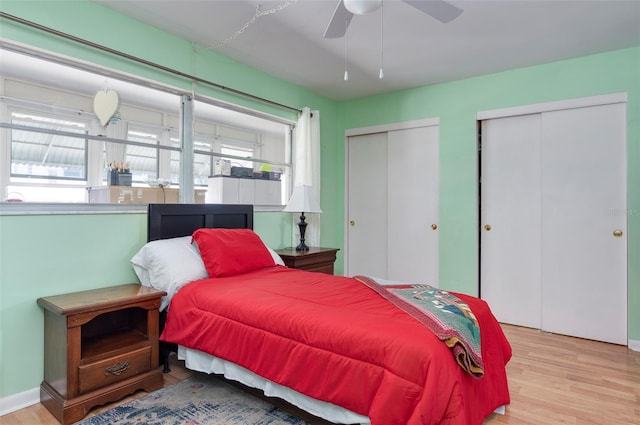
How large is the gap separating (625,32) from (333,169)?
10.0ft

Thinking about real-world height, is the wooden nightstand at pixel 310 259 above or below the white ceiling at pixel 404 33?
below

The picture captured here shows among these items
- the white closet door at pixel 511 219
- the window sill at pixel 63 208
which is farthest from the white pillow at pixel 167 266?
the white closet door at pixel 511 219

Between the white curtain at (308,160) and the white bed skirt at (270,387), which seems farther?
the white curtain at (308,160)

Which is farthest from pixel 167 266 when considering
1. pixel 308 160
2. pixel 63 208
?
pixel 308 160

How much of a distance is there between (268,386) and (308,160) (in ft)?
8.66

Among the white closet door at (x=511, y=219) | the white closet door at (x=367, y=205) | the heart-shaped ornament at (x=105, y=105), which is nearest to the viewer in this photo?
the heart-shaped ornament at (x=105, y=105)

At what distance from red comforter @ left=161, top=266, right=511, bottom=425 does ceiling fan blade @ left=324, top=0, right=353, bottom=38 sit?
5.21 feet

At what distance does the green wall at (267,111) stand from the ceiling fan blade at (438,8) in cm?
193

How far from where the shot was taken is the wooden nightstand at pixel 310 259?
3.52 meters

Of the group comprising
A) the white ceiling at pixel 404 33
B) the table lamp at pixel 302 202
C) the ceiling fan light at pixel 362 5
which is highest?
the white ceiling at pixel 404 33

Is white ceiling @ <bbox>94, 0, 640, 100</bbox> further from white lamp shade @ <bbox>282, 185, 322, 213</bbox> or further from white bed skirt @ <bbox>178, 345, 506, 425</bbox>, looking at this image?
white bed skirt @ <bbox>178, 345, 506, 425</bbox>

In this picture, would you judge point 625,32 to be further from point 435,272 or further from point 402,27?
point 435,272

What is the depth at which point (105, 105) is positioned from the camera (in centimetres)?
263

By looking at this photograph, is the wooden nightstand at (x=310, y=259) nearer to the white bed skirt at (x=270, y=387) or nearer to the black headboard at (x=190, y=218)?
the black headboard at (x=190, y=218)
